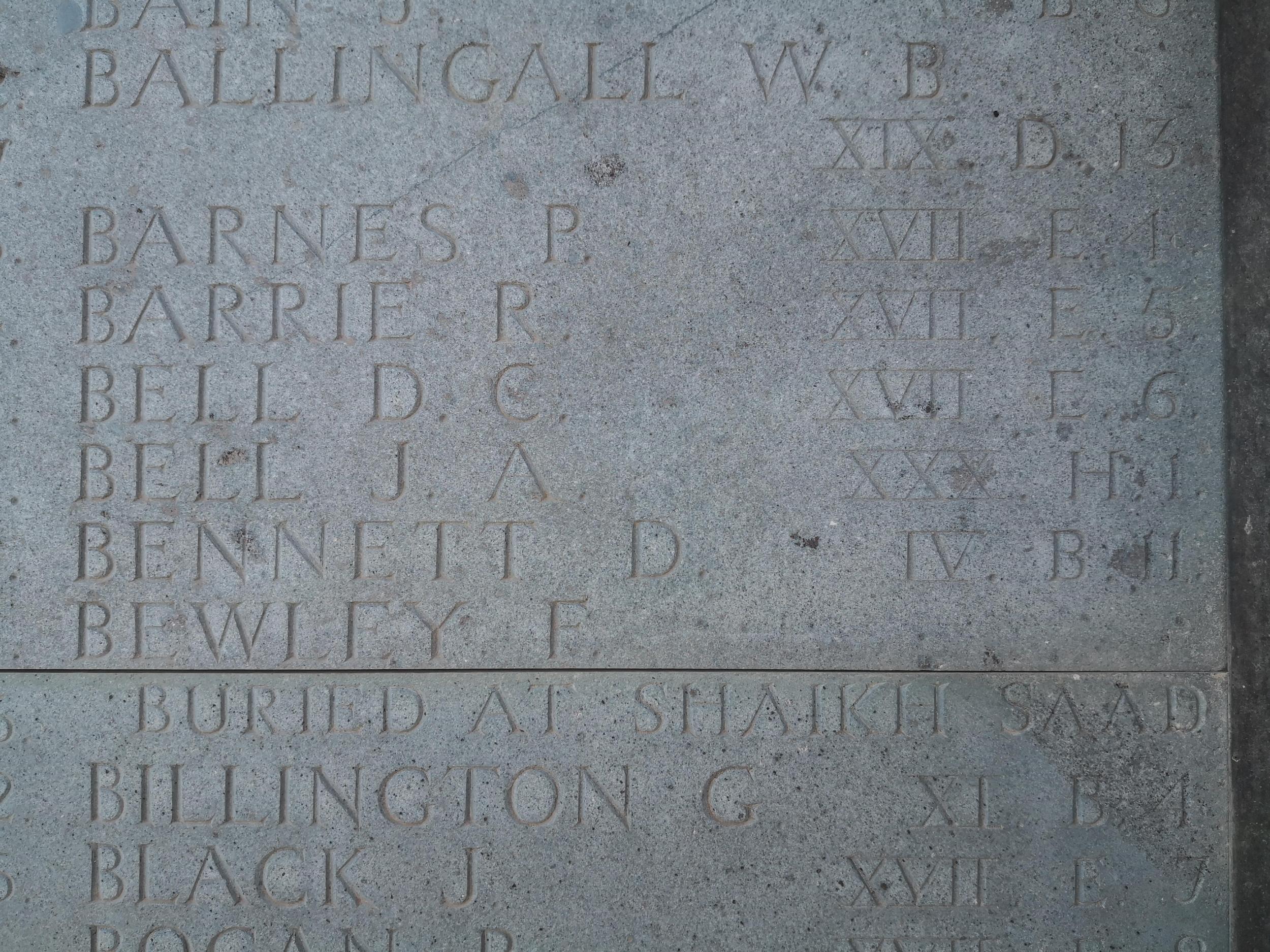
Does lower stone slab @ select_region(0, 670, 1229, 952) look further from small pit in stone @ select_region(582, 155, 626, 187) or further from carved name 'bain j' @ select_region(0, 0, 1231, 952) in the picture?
small pit in stone @ select_region(582, 155, 626, 187)

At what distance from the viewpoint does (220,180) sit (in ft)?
10.4

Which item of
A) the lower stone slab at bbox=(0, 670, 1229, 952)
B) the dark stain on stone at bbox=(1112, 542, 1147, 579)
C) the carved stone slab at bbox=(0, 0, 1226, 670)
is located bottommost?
the lower stone slab at bbox=(0, 670, 1229, 952)

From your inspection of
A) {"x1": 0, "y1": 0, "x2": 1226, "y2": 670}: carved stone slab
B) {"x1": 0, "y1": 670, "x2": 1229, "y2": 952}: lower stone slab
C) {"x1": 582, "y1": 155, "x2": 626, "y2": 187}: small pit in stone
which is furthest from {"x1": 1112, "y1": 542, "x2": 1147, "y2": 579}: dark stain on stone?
{"x1": 582, "y1": 155, "x2": 626, "y2": 187}: small pit in stone

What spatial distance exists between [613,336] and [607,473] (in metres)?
0.45

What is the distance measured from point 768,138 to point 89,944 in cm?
337

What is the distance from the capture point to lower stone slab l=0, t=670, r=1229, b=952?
307 centimetres

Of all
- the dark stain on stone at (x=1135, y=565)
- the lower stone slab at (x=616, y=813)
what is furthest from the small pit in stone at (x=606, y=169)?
the dark stain on stone at (x=1135, y=565)

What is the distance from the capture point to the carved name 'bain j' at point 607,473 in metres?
3.09

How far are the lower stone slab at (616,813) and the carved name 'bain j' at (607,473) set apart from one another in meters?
0.01

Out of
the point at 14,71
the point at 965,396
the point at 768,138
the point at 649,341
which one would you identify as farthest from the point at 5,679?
the point at 965,396

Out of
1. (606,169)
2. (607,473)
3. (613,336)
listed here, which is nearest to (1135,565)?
(607,473)

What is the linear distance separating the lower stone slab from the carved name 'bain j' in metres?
0.01

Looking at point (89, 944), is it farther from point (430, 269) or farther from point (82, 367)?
point (430, 269)

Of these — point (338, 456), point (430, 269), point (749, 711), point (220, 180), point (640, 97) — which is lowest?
point (749, 711)
